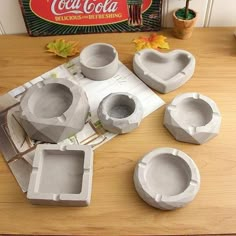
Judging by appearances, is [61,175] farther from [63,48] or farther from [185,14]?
[185,14]

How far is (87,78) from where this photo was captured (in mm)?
734

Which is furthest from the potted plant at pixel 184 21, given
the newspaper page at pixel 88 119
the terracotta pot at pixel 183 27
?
the newspaper page at pixel 88 119

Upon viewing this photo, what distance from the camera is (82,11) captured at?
766 mm

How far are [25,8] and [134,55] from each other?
268mm

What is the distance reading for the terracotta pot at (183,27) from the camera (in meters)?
0.75

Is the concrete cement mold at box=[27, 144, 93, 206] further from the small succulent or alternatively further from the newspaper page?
the small succulent

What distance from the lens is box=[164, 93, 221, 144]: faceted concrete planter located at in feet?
2.02

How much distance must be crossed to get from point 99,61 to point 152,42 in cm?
14

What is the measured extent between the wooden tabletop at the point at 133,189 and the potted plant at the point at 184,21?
58 millimetres

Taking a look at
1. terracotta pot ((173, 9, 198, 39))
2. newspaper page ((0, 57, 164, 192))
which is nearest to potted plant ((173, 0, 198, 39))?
terracotta pot ((173, 9, 198, 39))

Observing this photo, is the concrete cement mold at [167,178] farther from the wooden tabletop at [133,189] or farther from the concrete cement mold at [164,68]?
the concrete cement mold at [164,68]

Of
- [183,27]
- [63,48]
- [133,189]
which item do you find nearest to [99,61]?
[63,48]

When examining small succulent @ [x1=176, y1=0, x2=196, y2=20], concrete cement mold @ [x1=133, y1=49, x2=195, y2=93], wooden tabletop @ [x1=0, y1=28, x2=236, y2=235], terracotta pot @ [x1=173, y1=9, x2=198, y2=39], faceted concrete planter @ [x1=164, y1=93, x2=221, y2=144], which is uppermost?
small succulent @ [x1=176, y1=0, x2=196, y2=20]

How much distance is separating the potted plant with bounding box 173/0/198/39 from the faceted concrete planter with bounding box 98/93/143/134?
0.74 ft
